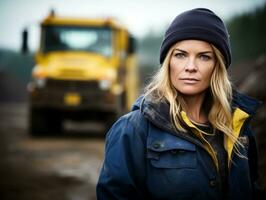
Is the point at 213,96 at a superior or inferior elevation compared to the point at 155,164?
superior

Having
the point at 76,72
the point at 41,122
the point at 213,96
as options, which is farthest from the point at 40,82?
the point at 213,96

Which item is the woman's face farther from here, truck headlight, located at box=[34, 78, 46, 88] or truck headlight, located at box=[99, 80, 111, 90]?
truck headlight, located at box=[34, 78, 46, 88]

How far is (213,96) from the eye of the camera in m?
2.86

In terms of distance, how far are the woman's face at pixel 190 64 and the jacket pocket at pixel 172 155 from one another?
1.23 ft

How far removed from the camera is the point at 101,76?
12039 mm

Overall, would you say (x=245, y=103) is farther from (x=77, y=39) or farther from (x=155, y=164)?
(x=77, y=39)

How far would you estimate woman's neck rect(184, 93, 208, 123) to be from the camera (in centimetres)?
278

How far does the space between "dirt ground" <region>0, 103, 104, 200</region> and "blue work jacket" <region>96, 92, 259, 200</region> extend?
4.01 m

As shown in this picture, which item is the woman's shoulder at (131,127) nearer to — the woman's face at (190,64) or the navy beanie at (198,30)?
the woman's face at (190,64)

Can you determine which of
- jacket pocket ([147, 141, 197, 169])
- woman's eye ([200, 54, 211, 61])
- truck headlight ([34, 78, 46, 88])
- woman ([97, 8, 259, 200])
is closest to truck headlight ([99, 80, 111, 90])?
truck headlight ([34, 78, 46, 88])

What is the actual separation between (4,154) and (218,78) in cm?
764

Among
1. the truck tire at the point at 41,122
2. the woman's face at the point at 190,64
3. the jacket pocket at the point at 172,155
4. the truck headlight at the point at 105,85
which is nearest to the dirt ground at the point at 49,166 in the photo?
the truck tire at the point at 41,122

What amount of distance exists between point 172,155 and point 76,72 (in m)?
9.84

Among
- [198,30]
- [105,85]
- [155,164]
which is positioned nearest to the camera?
[155,164]
